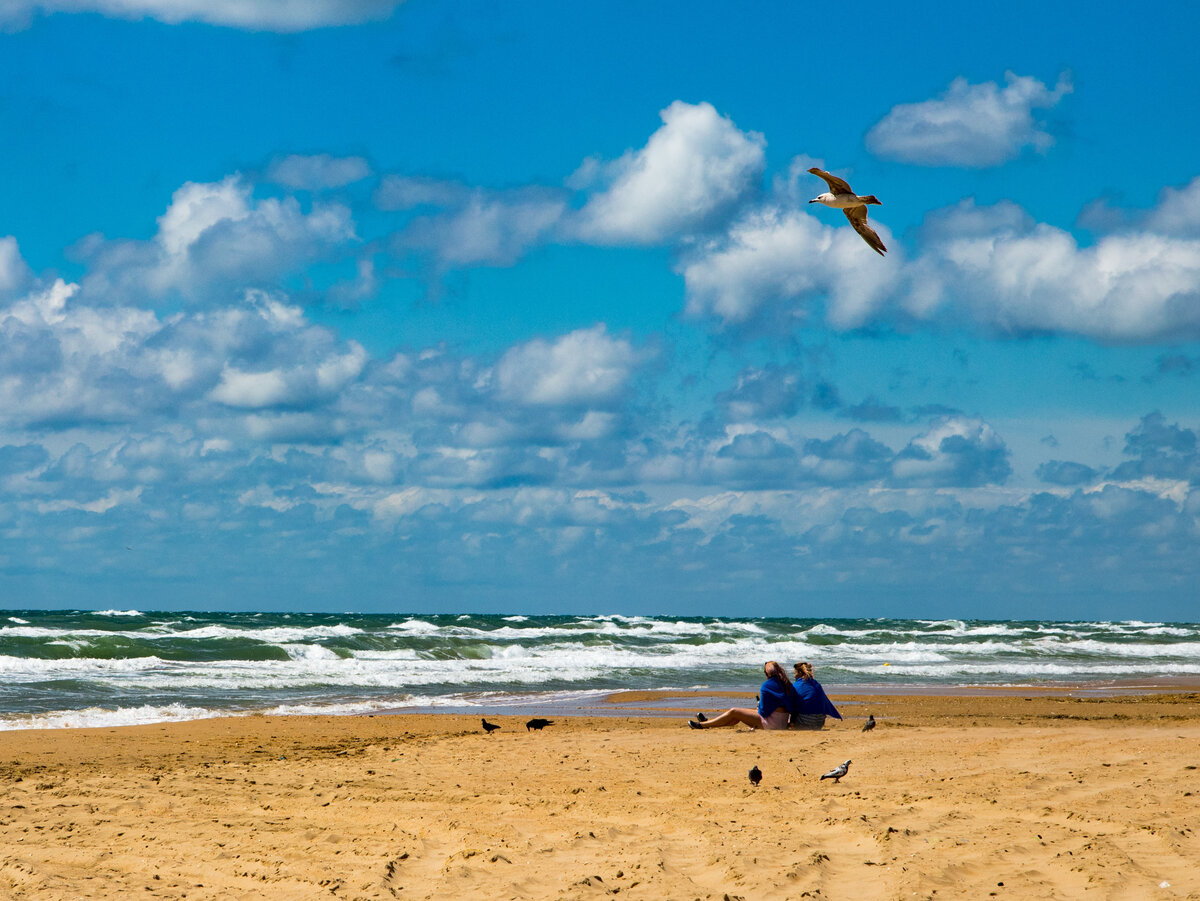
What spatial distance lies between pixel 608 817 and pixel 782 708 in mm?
5235

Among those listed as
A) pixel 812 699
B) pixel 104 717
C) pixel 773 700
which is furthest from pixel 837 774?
pixel 104 717

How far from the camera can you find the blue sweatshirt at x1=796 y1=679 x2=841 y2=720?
463 inches

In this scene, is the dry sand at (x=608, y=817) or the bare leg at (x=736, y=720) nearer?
the dry sand at (x=608, y=817)

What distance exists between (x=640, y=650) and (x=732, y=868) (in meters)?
29.9

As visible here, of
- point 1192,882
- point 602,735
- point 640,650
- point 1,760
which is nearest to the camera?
point 1192,882

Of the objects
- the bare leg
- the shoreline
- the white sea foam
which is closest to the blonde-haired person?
the bare leg

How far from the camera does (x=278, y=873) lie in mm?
5805

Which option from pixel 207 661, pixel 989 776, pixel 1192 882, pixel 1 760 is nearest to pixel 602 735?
pixel 989 776

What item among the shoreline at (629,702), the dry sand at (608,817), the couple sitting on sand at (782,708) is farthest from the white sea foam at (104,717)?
the couple sitting on sand at (782,708)

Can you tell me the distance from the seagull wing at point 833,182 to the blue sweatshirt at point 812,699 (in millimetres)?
5664

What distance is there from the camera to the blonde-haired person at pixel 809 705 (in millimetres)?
11742

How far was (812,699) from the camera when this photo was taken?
11.8 m

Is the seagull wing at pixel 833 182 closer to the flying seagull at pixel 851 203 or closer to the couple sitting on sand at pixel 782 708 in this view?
the flying seagull at pixel 851 203

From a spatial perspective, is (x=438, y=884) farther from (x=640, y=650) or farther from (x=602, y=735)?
(x=640, y=650)
